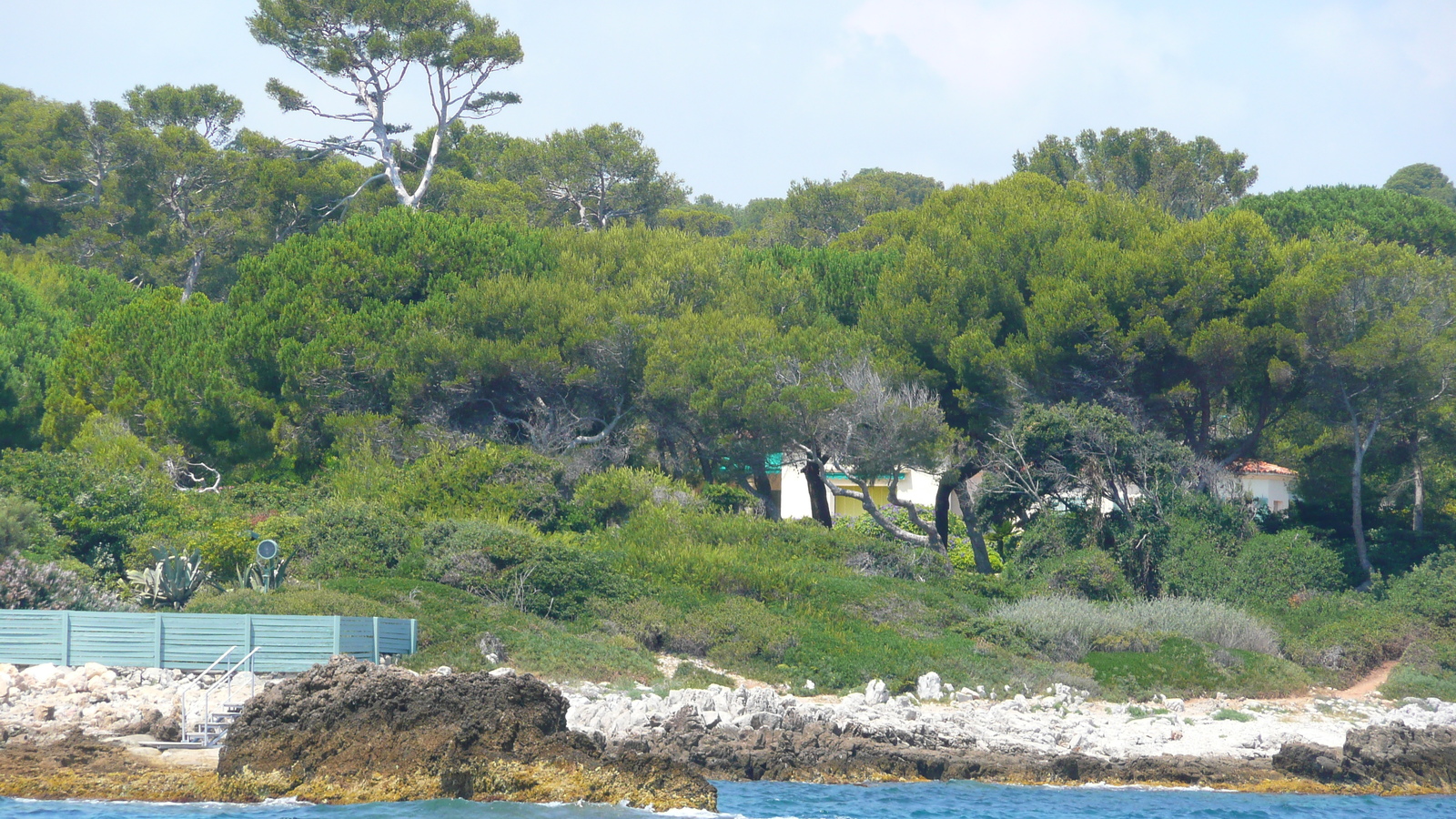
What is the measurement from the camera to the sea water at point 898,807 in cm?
1326

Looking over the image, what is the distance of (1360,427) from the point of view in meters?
28.0

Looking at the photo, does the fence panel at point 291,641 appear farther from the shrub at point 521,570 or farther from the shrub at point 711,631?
the shrub at point 711,631

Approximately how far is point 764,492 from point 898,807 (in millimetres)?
18075

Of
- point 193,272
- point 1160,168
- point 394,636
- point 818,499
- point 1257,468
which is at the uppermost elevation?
point 1160,168

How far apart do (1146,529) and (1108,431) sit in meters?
2.17

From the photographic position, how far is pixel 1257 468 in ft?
119

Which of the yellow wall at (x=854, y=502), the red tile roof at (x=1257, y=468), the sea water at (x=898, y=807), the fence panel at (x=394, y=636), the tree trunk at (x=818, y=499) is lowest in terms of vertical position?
the sea water at (x=898, y=807)

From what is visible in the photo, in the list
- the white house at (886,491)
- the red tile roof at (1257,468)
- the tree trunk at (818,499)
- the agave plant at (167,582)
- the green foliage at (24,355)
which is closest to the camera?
the agave plant at (167,582)

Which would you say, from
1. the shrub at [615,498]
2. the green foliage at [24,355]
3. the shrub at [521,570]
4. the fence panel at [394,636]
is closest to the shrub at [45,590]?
the fence panel at [394,636]

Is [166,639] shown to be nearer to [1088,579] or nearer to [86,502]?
[86,502]

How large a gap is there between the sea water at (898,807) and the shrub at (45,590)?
727 cm

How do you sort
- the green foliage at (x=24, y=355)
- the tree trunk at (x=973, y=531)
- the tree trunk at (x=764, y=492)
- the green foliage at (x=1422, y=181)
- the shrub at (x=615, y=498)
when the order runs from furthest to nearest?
the green foliage at (x=1422, y=181)
the green foliage at (x=24, y=355)
the tree trunk at (x=764, y=492)
the tree trunk at (x=973, y=531)
the shrub at (x=615, y=498)

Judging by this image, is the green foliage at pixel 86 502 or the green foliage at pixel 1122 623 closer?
the green foliage at pixel 1122 623

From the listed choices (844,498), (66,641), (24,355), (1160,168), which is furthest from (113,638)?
(1160,168)
